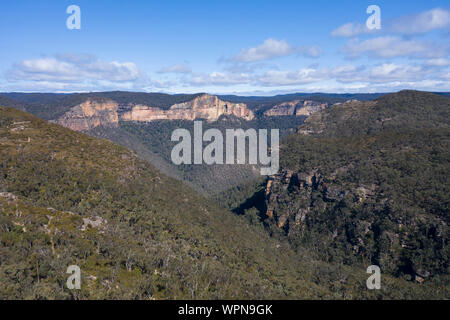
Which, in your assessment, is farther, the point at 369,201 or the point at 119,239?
the point at 369,201

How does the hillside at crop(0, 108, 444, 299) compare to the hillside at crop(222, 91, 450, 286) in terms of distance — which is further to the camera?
the hillside at crop(222, 91, 450, 286)

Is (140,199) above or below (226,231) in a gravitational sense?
above

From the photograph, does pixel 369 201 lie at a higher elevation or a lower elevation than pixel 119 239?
lower

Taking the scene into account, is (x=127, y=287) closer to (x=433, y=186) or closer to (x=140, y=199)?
(x=140, y=199)

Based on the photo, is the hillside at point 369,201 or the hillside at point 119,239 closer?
the hillside at point 119,239
